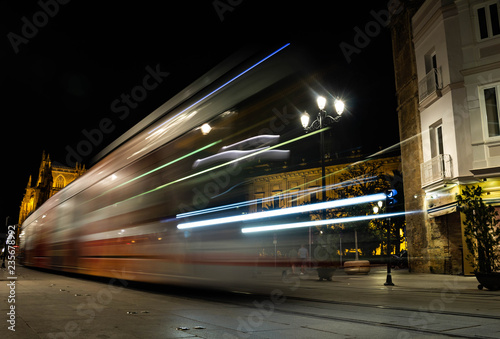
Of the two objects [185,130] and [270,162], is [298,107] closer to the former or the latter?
[270,162]

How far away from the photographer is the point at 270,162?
27.0 feet

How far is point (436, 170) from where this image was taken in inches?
782

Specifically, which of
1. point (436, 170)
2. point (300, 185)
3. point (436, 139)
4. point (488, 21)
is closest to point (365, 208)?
point (300, 185)

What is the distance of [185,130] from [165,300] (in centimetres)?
366

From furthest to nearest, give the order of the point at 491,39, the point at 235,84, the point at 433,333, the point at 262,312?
1. the point at 491,39
2. the point at 235,84
3. the point at 262,312
4. the point at 433,333

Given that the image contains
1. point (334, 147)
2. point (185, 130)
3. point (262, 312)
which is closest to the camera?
point (262, 312)

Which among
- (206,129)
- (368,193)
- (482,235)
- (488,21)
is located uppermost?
(488,21)

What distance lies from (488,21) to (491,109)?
390cm

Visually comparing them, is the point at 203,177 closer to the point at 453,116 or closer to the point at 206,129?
the point at 206,129

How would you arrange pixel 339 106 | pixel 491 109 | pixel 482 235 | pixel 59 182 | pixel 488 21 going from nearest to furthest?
pixel 482 235, pixel 339 106, pixel 491 109, pixel 488 21, pixel 59 182

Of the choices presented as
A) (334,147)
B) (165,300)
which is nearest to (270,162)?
(165,300)

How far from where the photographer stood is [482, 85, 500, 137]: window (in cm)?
1753

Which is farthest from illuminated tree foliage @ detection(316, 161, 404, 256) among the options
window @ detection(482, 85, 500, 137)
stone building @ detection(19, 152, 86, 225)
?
stone building @ detection(19, 152, 86, 225)

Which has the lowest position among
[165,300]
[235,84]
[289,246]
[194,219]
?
[165,300]
